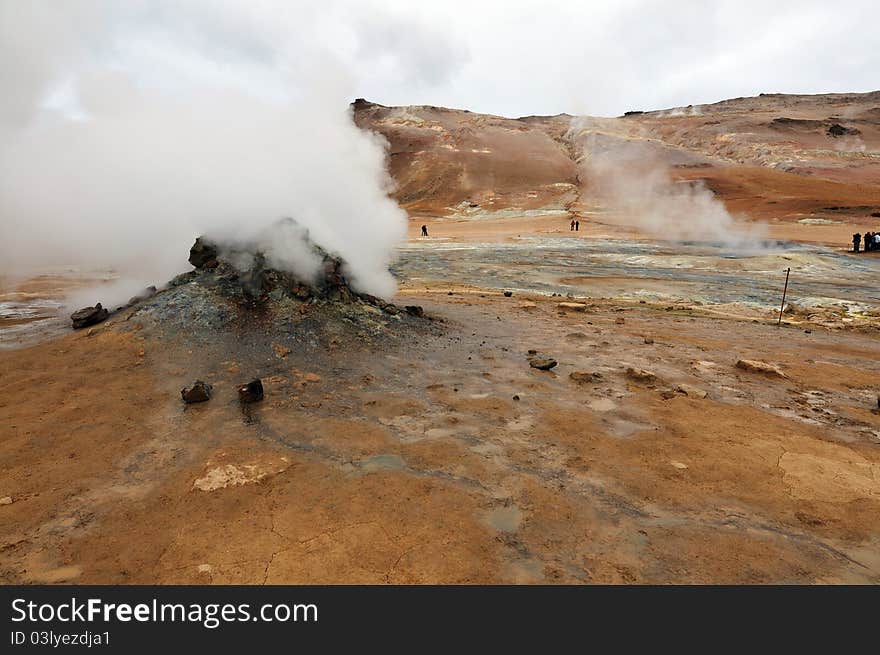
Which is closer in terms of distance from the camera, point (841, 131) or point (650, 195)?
point (650, 195)

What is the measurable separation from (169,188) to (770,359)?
12.3 m

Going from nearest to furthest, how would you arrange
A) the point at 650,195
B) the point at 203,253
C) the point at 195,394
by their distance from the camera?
1. the point at 195,394
2. the point at 203,253
3. the point at 650,195

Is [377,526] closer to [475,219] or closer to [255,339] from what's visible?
[255,339]

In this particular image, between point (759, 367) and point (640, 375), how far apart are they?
188cm

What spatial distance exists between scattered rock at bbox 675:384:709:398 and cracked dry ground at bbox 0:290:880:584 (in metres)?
0.17

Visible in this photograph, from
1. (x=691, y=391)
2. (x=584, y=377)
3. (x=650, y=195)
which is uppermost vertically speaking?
(x=650, y=195)

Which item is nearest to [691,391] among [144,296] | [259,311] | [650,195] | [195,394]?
[195,394]

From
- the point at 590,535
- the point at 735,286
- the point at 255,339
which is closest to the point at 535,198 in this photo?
the point at 735,286

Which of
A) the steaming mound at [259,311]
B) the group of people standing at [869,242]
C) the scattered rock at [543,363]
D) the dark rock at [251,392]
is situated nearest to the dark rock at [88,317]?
Answer: the steaming mound at [259,311]

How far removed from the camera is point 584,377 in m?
6.57

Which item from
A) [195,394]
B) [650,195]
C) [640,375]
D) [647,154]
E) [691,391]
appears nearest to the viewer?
[195,394]

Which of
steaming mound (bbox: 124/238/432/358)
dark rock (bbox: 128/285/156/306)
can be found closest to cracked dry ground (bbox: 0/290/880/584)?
steaming mound (bbox: 124/238/432/358)

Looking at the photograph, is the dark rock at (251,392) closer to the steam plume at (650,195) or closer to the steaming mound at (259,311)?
the steaming mound at (259,311)

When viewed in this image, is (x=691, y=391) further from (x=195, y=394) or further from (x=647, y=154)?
(x=647, y=154)
